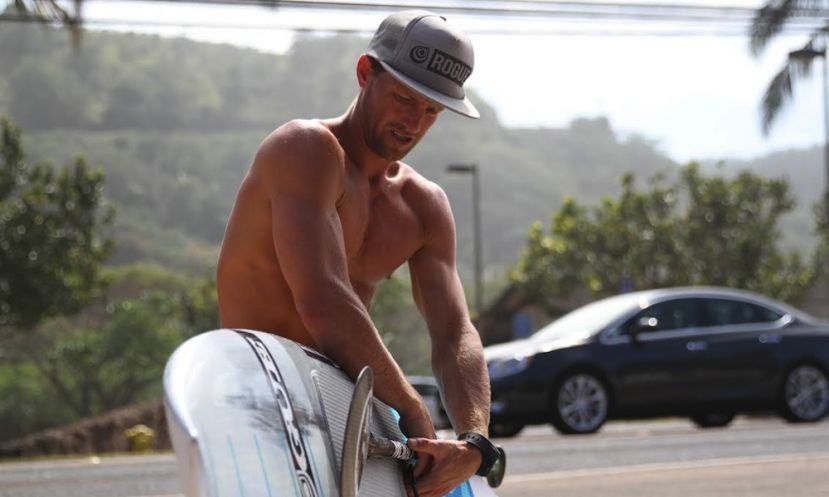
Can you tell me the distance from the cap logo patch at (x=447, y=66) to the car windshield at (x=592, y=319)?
42.0 feet

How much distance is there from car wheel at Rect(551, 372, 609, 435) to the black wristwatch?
1219 centimetres

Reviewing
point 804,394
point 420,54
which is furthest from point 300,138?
point 804,394

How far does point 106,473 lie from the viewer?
11.8 metres

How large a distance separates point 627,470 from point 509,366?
5025mm

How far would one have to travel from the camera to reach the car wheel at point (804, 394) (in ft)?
55.2

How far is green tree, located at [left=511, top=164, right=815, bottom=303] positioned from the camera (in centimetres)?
5162

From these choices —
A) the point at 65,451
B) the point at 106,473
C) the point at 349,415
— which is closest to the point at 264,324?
the point at 349,415

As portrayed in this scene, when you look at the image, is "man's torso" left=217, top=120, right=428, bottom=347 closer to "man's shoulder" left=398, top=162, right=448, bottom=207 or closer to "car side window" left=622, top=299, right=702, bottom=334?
"man's shoulder" left=398, top=162, right=448, bottom=207

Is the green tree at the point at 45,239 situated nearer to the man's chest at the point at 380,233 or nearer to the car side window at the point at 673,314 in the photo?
the car side window at the point at 673,314

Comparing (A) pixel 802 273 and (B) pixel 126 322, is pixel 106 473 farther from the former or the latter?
(B) pixel 126 322

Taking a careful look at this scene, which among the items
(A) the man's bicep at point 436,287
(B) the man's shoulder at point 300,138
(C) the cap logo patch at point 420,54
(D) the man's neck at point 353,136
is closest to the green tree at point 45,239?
(A) the man's bicep at point 436,287

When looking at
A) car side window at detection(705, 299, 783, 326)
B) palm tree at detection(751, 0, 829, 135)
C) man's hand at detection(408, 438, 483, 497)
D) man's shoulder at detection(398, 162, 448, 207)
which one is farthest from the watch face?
palm tree at detection(751, 0, 829, 135)

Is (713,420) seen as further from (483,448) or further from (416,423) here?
(416,423)

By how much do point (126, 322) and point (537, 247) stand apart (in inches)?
1804
